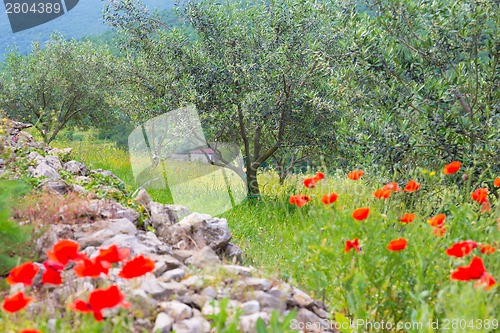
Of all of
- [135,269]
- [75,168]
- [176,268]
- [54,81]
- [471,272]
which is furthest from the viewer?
[54,81]

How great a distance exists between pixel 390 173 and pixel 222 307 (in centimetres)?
506

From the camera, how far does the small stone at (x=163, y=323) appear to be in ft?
10.4

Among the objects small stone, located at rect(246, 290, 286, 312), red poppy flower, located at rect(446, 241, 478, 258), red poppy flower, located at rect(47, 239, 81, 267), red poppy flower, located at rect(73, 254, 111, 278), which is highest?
red poppy flower, located at rect(47, 239, 81, 267)

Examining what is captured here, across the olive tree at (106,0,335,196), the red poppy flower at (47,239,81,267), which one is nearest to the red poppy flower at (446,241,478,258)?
the red poppy flower at (47,239,81,267)

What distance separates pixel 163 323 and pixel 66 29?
2705cm

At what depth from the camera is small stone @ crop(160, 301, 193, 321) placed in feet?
10.9

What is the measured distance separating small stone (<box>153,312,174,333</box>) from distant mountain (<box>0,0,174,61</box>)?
982 cm

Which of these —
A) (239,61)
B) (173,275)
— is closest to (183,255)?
(173,275)

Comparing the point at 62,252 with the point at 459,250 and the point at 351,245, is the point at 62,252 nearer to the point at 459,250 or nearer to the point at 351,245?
the point at 351,245

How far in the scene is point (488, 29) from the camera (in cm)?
664

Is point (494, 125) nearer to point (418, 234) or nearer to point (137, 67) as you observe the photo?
point (418, 234)

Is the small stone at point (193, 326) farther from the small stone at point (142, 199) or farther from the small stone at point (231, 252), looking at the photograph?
the small stone at point (142, 199)

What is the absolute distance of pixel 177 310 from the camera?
11.0 feet

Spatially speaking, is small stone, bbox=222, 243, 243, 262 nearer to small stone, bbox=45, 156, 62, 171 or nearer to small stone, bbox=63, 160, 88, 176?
small stone, bbox=45, 156, 62, 171
